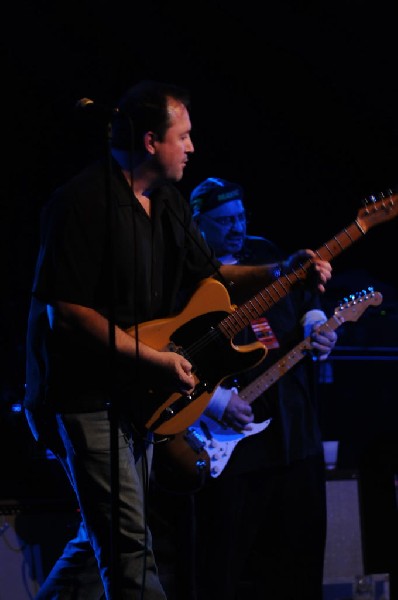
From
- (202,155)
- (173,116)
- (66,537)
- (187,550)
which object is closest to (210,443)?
(187,550)

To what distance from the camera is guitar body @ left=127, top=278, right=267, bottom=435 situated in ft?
9.97

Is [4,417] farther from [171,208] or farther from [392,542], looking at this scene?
[392,542]

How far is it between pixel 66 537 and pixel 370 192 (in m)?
3.32

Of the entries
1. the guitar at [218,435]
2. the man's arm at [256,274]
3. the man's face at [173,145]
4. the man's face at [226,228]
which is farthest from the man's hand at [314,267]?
the man's face at [226,228]

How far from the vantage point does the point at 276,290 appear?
3.53 metres

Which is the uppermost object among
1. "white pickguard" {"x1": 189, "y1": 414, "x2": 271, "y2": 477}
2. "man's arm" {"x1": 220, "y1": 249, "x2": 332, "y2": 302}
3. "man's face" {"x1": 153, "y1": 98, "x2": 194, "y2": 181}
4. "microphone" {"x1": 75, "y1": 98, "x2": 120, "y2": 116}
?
"microphone" {"x1": 75, "y1": 98, "x2": 120, "y2": 116}

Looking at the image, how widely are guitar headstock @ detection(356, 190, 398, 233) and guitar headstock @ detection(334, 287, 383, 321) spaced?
83cm

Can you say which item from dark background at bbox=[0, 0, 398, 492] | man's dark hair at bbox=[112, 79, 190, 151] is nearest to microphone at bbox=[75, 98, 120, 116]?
man's dark hair at bbox=[112, 79, 190, 151]

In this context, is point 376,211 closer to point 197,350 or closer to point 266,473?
point 197,350

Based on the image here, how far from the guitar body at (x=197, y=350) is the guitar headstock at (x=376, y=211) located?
0.82 meters

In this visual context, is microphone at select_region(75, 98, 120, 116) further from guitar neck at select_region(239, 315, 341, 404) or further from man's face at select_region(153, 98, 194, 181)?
guitar neck at select_region(239, 315, 341, 404)

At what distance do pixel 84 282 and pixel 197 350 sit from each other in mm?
587

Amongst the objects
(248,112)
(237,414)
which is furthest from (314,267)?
(248,112)

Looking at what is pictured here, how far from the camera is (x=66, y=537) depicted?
4258 mm
